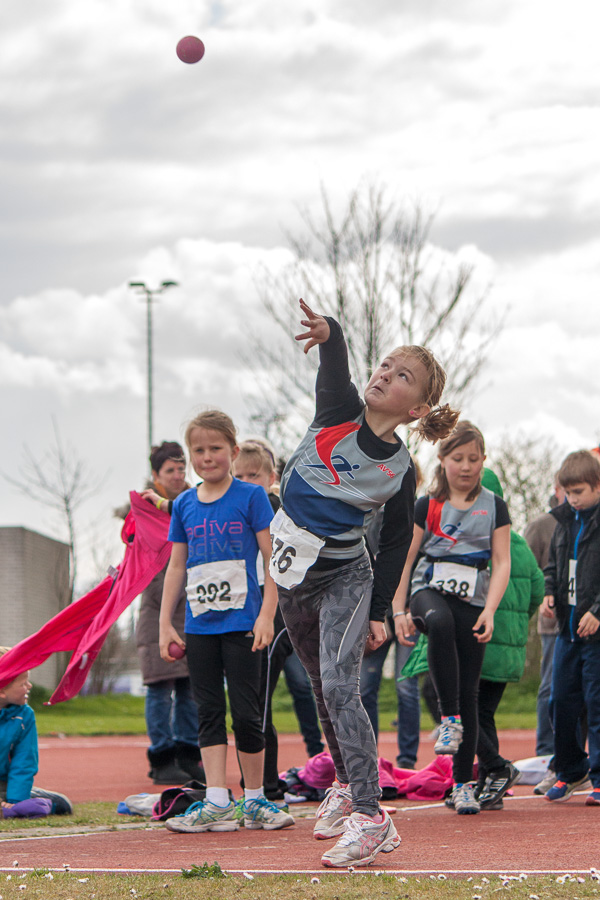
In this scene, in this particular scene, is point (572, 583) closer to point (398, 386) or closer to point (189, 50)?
point (398, 386)

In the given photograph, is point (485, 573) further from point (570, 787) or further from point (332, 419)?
point (332, 419)

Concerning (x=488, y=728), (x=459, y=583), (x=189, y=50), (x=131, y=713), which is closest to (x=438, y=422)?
(x=459, y=583)

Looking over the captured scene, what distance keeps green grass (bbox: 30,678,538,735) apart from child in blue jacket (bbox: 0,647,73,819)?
31.6ft

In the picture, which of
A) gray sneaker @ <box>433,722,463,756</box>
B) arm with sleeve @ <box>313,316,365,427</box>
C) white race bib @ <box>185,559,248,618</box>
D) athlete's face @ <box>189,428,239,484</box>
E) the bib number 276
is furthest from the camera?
gray sneaker @ <box>433,722,463,756</box>

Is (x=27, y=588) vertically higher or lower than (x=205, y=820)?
higher

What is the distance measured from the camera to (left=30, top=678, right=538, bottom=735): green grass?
54.3 feet

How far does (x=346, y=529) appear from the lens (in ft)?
13.9

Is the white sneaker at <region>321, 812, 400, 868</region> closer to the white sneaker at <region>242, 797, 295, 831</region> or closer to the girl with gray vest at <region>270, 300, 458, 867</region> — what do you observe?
the girl with gray vest at <region>270, 300, 458, 867</region>

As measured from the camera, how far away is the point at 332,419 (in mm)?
4242

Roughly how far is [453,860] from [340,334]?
1995 millimetres

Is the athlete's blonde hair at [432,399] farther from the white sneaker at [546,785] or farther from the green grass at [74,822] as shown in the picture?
the white sneaker at [546,785]

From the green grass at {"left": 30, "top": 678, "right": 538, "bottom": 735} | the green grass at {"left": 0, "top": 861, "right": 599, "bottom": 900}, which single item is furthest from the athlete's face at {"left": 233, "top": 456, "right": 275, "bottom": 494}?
the green grass at {"left": 30, "top": 678, "right": 538, "bottom": 735}

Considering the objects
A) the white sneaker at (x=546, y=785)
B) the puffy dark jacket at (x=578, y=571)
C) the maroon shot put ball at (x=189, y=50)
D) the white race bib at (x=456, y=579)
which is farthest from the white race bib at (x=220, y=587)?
the maroon shot put ball at (x=189, y=50)

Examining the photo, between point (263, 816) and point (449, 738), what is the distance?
3.57 ft
